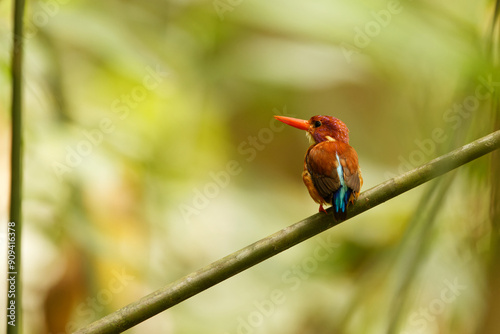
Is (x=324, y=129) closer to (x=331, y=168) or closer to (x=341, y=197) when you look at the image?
(x=331, y=168)

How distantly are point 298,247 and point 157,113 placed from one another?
814mm

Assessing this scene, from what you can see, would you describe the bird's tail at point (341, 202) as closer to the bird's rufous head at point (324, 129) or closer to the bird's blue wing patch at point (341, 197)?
the bird's blue wing patch at point (341, 197)

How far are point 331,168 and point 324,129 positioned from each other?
0.88 feet

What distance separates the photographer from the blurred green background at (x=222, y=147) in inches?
74.5

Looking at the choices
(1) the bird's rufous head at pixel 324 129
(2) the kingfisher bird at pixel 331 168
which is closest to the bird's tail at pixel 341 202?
(2) the kingfisher bird at pixel 331 168

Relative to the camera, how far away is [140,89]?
97.0 inches

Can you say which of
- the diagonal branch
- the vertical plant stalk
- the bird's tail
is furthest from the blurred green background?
the vertical plant stalk

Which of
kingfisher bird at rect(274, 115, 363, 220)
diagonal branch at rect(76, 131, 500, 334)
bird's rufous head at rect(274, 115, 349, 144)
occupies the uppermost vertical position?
bird's rufous head at rect(274, 115, 349, 144)

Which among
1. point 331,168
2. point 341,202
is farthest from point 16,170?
point 331,168

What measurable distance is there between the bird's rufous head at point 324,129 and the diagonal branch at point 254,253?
28.8 inches

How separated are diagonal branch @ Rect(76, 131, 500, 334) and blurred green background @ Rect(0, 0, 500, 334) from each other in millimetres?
489

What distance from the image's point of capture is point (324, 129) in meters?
1.79

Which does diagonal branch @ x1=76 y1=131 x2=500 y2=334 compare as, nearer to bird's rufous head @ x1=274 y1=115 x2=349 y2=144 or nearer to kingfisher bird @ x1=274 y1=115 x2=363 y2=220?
kingfisher bird @ x1=274 y1=115 x2=363 y2=220

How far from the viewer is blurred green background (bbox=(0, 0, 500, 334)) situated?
1.89m
